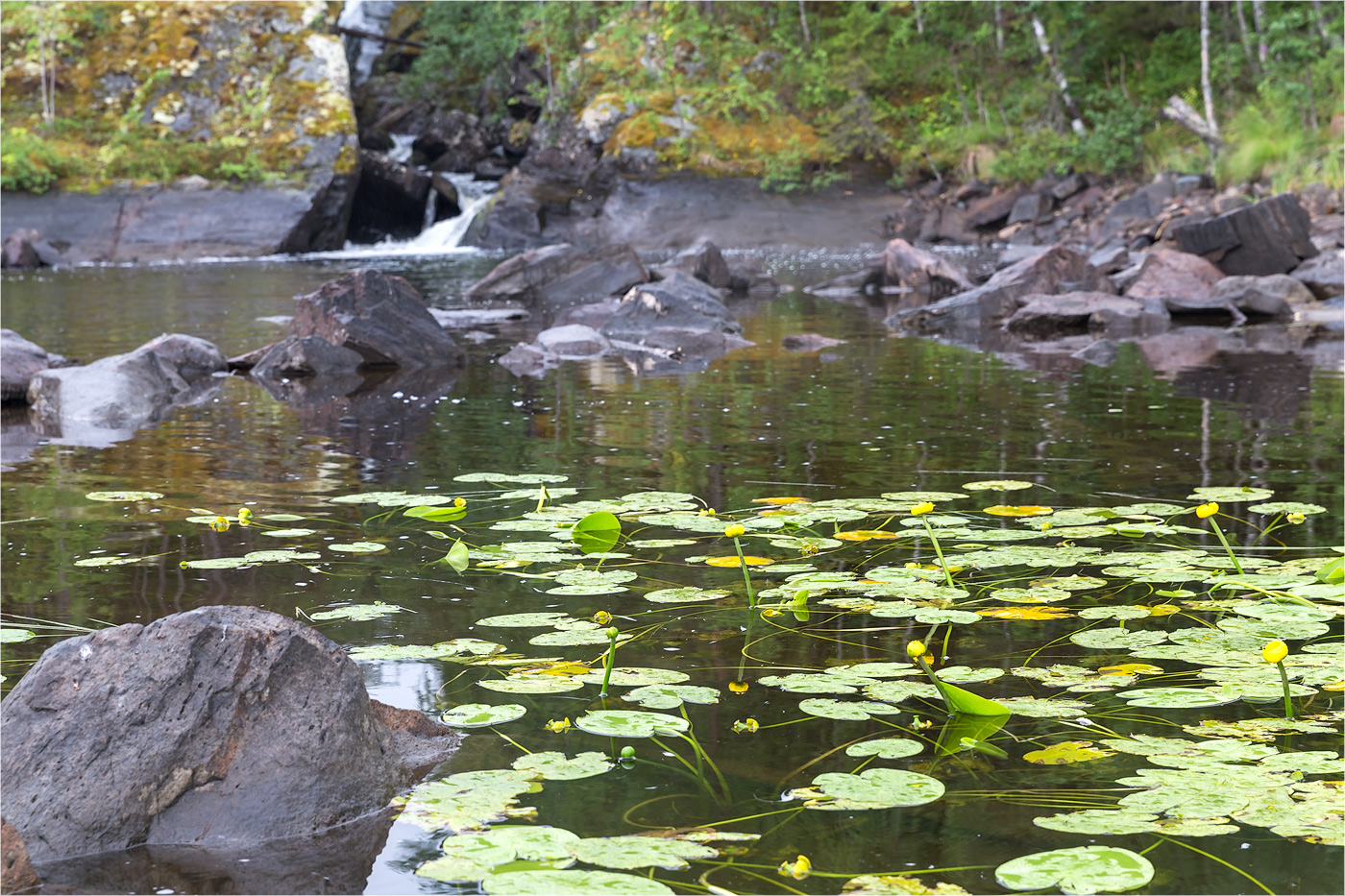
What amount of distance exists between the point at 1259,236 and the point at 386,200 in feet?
78.1

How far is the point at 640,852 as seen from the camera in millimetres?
2490

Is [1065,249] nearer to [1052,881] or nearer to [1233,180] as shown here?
[1233,180]

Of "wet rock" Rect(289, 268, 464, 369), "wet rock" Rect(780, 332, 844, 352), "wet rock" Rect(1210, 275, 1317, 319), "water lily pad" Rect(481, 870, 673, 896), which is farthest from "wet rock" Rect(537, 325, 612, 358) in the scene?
"water lily pad" Rect(481, 870, 673, 896)

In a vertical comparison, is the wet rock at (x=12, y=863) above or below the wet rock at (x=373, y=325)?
below

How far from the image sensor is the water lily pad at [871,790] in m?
2.71

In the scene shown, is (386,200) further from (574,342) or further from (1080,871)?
(1080,871)

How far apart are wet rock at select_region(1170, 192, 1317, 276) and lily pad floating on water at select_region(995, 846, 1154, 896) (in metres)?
14.7

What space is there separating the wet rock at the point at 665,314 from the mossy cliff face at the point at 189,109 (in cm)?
1783

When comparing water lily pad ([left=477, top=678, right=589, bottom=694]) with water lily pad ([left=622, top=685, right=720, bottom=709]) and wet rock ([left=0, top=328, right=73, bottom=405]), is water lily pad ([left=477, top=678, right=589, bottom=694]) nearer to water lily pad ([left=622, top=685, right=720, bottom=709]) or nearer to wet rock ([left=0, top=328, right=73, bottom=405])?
water lily pad ([left=622, top=685, right=720, bottom=709])

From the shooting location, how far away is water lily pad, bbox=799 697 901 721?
3.20 m

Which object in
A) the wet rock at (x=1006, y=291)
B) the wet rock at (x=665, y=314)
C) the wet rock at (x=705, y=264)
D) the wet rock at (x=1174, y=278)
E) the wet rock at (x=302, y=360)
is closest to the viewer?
the wet rock at (x=302, y=360)

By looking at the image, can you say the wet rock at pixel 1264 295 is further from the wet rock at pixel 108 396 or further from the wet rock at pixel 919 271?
the wet rock at pixel 108 396

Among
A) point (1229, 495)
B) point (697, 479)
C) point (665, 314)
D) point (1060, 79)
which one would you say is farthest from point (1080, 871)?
point (1060, 79)

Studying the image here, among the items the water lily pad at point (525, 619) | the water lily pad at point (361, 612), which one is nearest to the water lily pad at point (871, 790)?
the water lily pad at point (525, 619)
